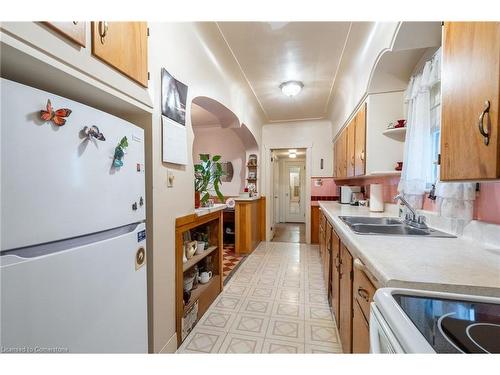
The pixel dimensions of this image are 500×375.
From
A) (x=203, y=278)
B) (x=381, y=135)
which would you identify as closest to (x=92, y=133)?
(x=203, y=278)

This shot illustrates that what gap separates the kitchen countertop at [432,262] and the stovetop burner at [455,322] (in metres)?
0.05

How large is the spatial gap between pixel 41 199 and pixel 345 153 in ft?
10.5

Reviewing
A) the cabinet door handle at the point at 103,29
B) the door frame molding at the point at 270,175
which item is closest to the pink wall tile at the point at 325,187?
the door frame molding at the point at 270,175

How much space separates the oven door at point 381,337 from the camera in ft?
1.69

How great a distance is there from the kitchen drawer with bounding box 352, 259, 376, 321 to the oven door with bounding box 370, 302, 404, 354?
223 mm

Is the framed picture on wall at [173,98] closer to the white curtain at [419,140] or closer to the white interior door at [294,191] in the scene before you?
the white curtain at [419,140]

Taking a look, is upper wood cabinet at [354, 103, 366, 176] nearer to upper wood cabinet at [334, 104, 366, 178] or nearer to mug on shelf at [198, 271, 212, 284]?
upper wood cabinet at [334, 104, 366, 178]

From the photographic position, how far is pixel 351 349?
1.17 m

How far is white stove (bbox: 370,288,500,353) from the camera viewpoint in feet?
1.54

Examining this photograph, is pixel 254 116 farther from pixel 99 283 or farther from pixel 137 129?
pixel 99 283

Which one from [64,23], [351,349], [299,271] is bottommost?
[299,271]

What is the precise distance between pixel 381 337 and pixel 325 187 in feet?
13.3
